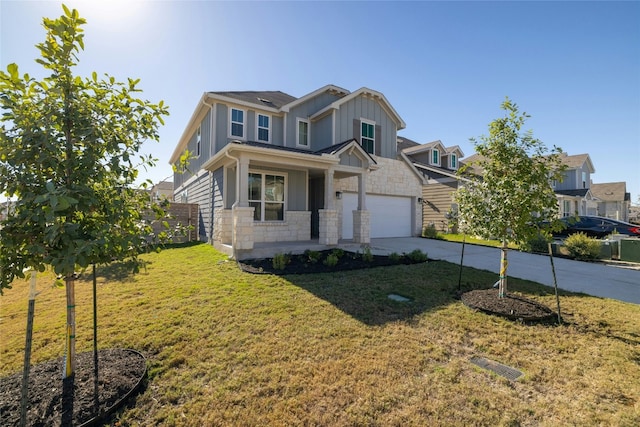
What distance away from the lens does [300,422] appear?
2148mm

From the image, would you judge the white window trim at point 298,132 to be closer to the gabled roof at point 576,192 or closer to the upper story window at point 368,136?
the upper story window at point 368,136

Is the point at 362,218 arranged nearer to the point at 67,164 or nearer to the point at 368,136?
the point at 368,136

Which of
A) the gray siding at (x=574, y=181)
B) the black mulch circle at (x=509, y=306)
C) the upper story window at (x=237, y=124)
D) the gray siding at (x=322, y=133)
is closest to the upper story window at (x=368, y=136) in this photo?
the gray siding at (x=322, y=133)

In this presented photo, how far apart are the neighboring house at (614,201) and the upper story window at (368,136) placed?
33.2 m

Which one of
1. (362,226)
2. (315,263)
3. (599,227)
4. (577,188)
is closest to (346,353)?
(315,263)

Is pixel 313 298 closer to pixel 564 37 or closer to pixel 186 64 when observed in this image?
pixel 186 64

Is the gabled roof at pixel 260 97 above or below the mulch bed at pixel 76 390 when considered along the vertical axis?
above

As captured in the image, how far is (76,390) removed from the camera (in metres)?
2.50

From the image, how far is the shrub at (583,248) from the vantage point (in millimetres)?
9078

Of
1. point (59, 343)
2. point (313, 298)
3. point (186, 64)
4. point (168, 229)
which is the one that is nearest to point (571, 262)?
point (313, 298)

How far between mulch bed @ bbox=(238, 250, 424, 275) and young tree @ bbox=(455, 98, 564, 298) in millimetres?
3307

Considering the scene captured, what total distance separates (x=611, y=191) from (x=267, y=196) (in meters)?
42.5

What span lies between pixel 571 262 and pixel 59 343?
41.2 ft

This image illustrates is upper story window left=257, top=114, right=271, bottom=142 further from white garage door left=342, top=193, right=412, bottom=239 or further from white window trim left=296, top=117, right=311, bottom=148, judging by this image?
white garage door left=342, top=193, right=412, bottom=239
